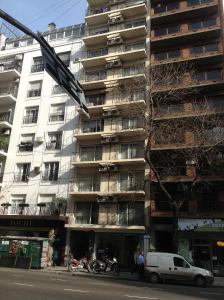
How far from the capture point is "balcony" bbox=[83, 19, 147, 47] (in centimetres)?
3394

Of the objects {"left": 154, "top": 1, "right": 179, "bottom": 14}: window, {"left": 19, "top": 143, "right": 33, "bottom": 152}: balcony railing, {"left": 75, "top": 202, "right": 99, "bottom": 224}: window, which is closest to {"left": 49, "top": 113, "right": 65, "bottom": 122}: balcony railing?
{"left": 19, "top": 143, "right": 33, "bottom": 152}: balcony railing

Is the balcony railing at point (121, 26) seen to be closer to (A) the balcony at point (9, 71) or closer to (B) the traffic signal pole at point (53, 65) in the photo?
(A) the balcony at point (9, 71)

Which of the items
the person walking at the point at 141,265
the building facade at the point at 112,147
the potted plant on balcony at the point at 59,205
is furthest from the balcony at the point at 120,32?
the person walking at the point at 141,265

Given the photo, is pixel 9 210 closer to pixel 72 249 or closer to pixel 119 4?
pixel 72 249

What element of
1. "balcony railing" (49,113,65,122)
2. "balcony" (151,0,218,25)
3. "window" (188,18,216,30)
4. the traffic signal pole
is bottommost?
the traffic signal pole

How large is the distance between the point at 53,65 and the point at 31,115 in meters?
26.3

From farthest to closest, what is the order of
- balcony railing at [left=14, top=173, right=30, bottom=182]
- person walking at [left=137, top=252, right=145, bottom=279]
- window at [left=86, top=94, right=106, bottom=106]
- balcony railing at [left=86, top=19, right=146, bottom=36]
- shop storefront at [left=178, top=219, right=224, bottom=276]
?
balcony railing at [left=86, top=19, right=146, bottom=36] < window at [left=86, top=94, right=106, bottom=106] < balcony railing at [left=14, top=173, right=30, bottom=182] < shop storefront at [left=178, top=219, right=224, bottom=276] < person walking at [left=137, top=252, right=145, bottom=279]

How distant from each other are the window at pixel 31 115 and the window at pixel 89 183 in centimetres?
850

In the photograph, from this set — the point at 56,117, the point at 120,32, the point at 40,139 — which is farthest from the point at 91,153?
the point at 120,32

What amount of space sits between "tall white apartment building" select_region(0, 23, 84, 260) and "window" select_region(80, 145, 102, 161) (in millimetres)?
1033

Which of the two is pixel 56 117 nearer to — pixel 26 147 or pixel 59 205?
pixel 26 147

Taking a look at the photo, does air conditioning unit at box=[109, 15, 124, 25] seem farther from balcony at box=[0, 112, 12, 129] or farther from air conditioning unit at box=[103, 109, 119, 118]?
balcony at box=[0, 112, 12, 129]

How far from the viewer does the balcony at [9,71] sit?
123 feet

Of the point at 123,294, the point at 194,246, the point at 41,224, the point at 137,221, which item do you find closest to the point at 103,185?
the point at 137,221
